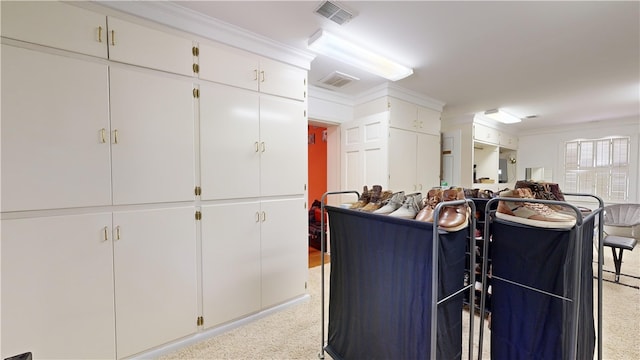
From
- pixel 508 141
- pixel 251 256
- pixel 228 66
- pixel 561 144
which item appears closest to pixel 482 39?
pixel 228 66

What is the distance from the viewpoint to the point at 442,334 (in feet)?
3.71

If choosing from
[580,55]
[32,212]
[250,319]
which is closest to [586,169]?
[580,55]

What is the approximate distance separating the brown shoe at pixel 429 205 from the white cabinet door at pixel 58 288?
1.85m

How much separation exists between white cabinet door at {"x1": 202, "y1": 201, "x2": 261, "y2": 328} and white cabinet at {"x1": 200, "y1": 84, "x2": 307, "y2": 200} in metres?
0.16

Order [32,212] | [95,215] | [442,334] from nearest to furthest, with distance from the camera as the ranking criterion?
[442,334] → [32,212] → [95,215]

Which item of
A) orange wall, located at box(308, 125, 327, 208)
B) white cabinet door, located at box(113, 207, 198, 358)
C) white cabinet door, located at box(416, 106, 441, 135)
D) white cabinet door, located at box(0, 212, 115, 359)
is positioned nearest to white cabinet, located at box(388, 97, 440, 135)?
white cabinet door, located at box(416, 106, 441, 135)

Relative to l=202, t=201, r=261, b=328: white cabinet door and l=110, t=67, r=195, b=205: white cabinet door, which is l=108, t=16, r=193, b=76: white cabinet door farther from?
l=202, t=201, r=261, b=328: white cabinet door

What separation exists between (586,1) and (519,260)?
1.80 meters

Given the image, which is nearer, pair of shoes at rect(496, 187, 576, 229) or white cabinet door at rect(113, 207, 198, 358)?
pair of shoes at rect(496, 187, 576, 229)

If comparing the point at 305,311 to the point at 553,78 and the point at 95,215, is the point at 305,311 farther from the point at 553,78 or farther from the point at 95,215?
the point at 553,78

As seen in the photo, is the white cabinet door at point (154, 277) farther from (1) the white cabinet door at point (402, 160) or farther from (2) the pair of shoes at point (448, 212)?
(1) the white cabinet door at point (402, 160)

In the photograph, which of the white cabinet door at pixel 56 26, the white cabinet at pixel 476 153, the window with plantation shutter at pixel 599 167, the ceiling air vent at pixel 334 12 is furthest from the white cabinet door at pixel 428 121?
the window with plantation shutter at pixel 599 167

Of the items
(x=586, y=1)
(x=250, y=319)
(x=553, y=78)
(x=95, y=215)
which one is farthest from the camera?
(x=553, y=78)

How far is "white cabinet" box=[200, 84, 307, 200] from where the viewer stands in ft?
6.39
